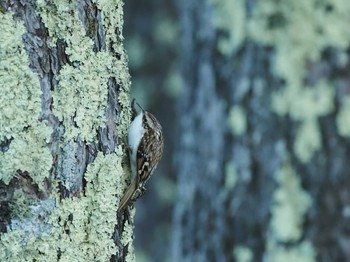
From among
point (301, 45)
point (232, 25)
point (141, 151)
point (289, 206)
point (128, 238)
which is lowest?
point (128, 238)

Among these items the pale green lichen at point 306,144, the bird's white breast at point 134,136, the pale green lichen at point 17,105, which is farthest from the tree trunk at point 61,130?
the pale green lichen at point 306,144

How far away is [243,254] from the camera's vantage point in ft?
15.5

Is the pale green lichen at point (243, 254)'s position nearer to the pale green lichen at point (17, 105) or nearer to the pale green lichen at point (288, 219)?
the pale green lichen at point (288, 219)

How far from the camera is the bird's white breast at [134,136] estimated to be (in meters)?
2.82

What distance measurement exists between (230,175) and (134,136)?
1896mm

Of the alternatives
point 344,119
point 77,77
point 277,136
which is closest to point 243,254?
point 277,136

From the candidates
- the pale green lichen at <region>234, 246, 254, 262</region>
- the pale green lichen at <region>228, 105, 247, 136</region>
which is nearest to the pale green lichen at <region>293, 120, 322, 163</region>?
the pale green lichen at <region>228, 105, 247, 136</region>

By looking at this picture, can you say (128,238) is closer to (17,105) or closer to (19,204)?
(19,204)

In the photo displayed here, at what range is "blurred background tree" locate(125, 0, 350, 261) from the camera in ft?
15.2

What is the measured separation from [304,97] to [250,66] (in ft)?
0.82

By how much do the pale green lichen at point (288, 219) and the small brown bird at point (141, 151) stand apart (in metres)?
1.51

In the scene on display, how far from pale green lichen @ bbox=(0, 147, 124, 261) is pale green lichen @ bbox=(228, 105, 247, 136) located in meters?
2.05

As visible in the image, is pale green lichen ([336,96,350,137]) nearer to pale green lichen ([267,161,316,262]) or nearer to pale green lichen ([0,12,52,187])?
pale green lichen ([267,161,316,262])

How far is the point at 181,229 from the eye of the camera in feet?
16.6
